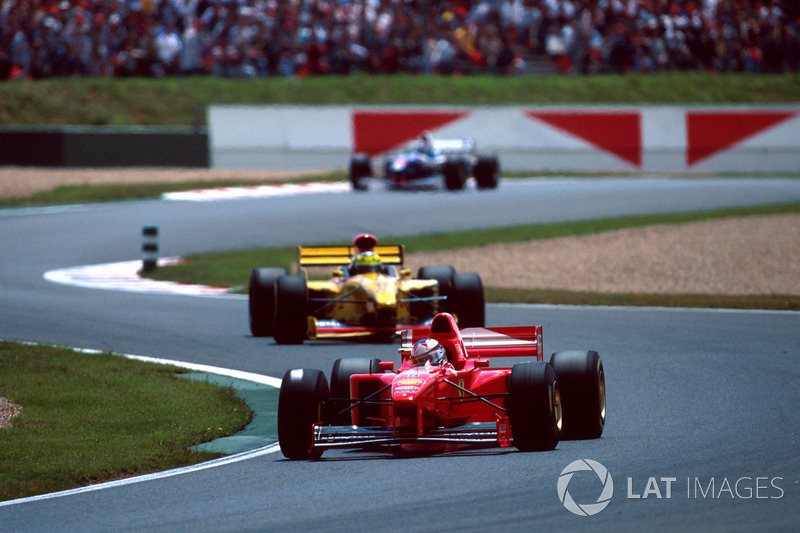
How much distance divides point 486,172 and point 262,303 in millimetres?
16539

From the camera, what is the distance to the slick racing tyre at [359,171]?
30156mm

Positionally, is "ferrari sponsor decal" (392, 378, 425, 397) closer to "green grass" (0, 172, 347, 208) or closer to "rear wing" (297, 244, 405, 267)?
"rear wing" (297, 244, 405, 267)

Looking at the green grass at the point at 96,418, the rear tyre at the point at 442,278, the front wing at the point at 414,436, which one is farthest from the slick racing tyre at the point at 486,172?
the front wing at the point at 414,436

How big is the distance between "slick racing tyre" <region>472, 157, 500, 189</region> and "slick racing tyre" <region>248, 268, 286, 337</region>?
16.2m

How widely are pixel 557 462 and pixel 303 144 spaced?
25925 mm

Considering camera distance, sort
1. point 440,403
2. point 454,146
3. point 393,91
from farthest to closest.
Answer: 1. point 393,91
2. point 454,146
3. point 440,403

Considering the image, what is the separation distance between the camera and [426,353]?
9.02 meters

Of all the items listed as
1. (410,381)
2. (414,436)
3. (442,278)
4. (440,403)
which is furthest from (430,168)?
(414,436)

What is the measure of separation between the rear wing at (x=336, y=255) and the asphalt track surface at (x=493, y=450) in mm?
1088

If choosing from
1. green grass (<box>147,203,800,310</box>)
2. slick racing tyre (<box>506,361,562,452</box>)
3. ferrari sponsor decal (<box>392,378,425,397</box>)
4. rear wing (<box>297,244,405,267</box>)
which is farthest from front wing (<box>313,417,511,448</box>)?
green grass (<box>147,203,800,310</box>)

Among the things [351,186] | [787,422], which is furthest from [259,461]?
[351,186]

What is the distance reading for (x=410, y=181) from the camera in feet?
101

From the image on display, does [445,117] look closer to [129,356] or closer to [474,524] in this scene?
[129,356]

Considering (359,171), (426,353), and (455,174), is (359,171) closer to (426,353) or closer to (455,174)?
(455,174)
